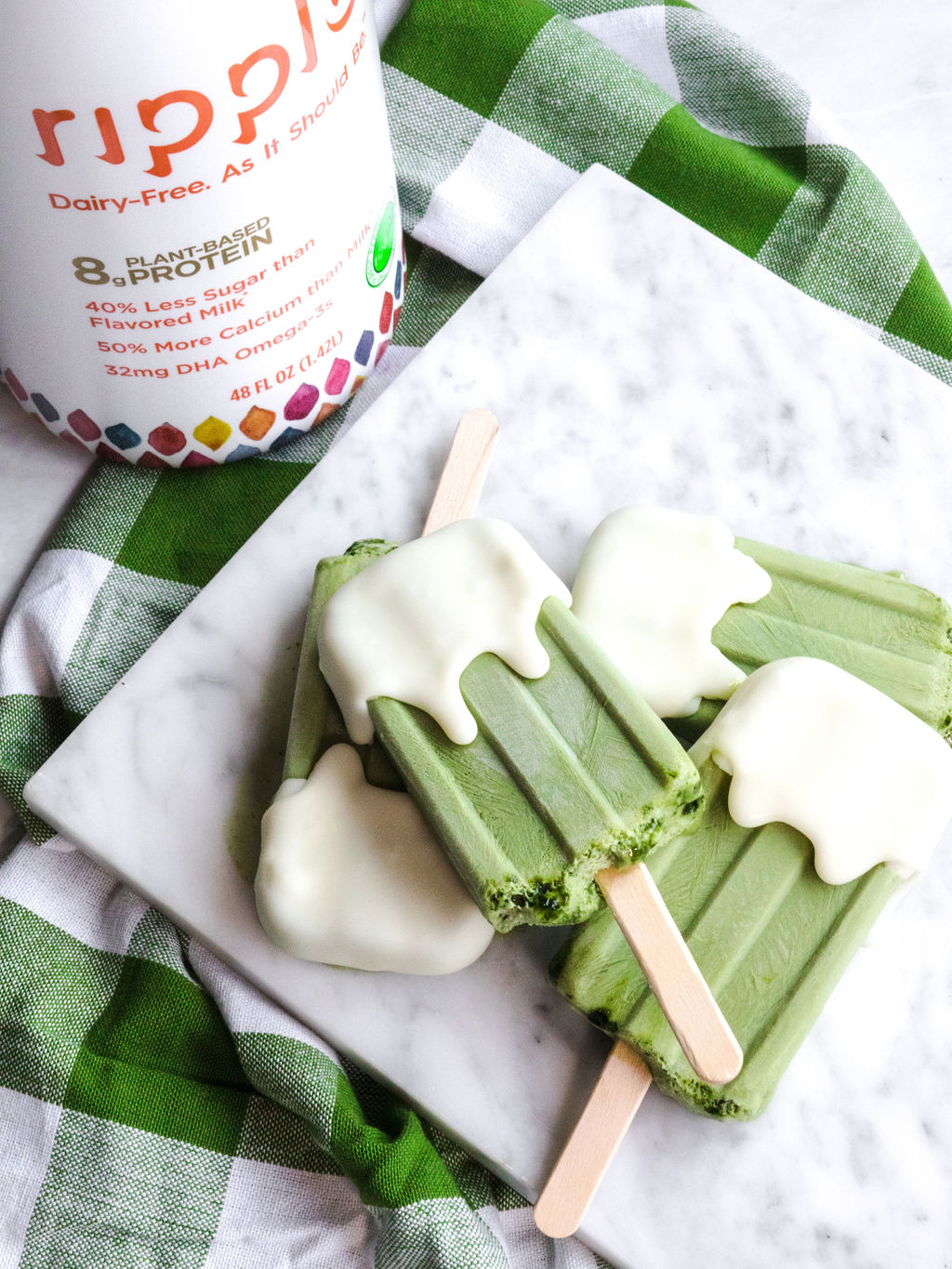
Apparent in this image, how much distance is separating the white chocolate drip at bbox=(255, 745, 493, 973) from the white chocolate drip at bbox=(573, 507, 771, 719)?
20 centimetres

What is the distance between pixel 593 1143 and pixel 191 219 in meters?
0.71

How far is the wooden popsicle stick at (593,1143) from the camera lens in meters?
0.91

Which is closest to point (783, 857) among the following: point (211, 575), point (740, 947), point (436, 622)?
point (740, 947)

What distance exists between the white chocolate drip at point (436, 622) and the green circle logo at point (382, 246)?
0.28 meters

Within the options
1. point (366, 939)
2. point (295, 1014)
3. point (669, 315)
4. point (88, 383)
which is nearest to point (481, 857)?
point (366, 939)

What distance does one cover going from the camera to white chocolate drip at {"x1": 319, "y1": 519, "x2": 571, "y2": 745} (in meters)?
0.88

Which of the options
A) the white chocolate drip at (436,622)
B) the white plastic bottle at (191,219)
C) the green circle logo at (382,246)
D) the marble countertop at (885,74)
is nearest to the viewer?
the white plastic bottle at (191,219)

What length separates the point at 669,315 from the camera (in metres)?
→ 1.21

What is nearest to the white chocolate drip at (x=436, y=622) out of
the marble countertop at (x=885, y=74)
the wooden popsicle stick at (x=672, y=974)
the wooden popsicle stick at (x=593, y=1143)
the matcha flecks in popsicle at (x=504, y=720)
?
the matcha flecks in popsicle at (x=504, y=720)

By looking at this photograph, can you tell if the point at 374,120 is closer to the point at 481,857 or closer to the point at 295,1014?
the point at 481,857

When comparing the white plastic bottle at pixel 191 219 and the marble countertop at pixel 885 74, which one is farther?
the marble countertop at pixel 885 74

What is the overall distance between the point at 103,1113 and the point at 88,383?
57 cm

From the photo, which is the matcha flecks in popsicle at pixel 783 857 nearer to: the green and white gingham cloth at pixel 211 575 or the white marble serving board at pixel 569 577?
the white marble serving board at pixel 569 577

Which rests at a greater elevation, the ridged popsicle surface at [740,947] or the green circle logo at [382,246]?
the green circle logo at [382,246]
